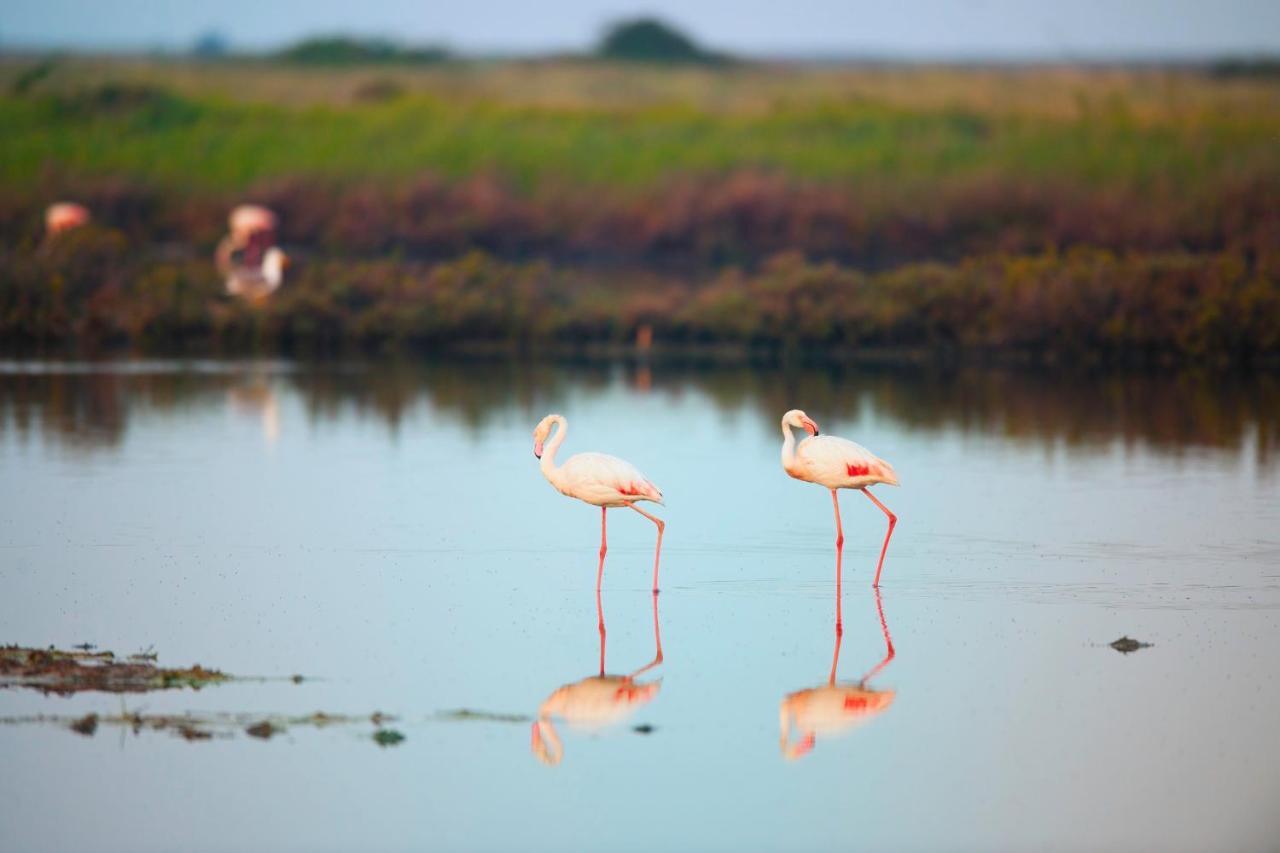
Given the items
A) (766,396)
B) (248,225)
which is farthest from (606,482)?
(248,225)

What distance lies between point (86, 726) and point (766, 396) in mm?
16019

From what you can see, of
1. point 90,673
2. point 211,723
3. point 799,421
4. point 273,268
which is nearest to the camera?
point 211,723

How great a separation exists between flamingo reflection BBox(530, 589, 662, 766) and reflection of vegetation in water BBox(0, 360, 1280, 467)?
374 inches

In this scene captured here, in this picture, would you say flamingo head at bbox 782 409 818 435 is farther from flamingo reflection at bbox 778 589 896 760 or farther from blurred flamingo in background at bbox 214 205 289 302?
blurred flamingo in background at bbox 214 205 289 302

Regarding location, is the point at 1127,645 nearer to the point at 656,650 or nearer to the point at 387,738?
the point at 656,650

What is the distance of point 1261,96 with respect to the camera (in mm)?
47812

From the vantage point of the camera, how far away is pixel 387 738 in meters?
8.12

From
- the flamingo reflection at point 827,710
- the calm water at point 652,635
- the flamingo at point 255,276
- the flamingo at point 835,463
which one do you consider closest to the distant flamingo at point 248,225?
the flamingo at point 255,276

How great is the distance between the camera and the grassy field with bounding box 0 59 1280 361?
30266mm

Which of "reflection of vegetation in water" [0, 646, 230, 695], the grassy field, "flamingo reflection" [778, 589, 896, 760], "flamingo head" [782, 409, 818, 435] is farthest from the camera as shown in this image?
the grassy field

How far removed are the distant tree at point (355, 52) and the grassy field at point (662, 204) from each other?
2411 mm

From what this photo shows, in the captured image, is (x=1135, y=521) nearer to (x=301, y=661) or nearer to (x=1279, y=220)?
(x=301, y=661)

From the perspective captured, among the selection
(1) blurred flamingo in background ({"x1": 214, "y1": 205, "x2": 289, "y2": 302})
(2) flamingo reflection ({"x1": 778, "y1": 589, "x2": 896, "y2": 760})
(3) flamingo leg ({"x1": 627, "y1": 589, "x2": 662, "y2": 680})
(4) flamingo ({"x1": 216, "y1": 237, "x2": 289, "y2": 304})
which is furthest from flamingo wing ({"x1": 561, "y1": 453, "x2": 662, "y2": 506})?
(1) blurred flamingo in background ({"x1": 214, "y1": 205, "x2": 289, "y2": 302})

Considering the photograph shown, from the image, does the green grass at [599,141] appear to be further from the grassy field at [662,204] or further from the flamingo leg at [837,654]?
the flamingo leg at [837,654]
